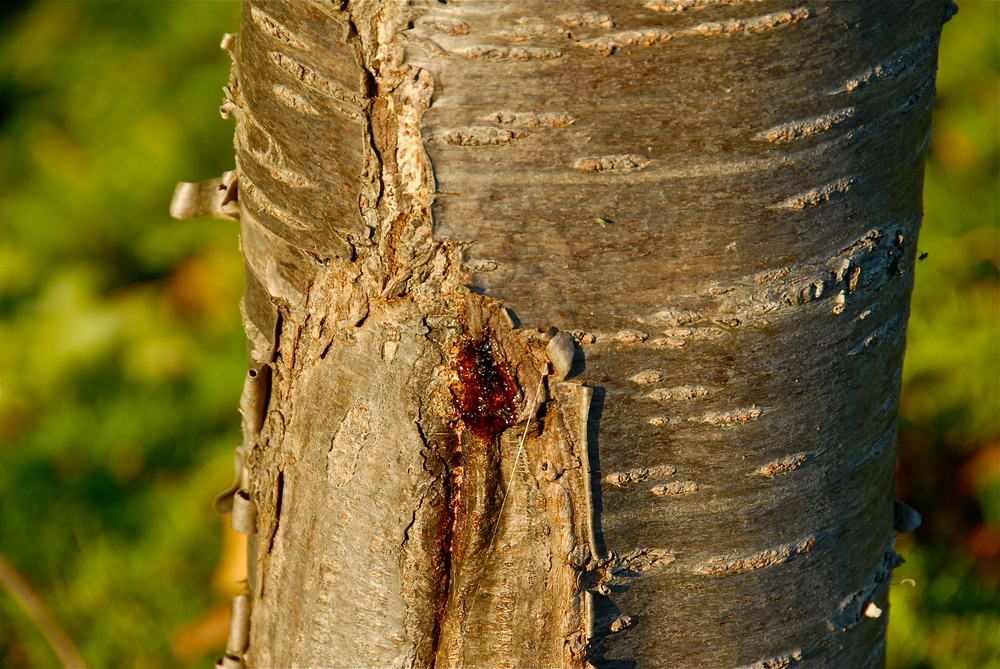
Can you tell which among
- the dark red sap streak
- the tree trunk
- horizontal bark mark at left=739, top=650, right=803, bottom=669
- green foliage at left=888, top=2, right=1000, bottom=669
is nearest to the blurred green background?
green foliage at left=888, top=2, right=1000, bottom=669

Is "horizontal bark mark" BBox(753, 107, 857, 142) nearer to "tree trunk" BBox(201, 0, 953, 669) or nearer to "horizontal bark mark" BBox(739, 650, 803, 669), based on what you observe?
"tree trunk" BBox(201, 0, 953, 669)

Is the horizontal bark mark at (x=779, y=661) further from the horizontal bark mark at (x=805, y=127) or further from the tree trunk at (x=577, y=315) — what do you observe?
the horizontal bark mark at (x=805, y=127)

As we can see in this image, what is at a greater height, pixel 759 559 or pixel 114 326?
pixel 114 326

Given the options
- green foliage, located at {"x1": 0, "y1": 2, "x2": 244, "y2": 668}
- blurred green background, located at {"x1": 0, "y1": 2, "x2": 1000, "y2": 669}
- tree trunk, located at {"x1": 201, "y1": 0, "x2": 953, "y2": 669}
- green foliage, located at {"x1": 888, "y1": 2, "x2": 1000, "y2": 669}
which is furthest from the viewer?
green foliage, located at {"x1": 0, "y1": 2, "x2": 244, "y2": 668}

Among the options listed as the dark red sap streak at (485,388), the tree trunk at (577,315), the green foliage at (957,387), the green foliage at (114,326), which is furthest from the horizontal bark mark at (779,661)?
the green foliage at (114,326)

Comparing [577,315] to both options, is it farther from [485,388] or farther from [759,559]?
[759,559]

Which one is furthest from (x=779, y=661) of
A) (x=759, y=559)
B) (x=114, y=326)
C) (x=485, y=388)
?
(x=114, y=326)
